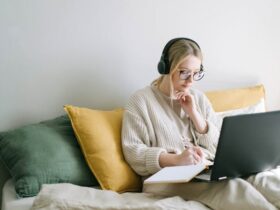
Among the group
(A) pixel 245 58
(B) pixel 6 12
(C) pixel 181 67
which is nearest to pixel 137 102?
(C) pixel 181 67

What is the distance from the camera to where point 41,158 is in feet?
4.42

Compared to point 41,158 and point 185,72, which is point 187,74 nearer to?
point 185,72

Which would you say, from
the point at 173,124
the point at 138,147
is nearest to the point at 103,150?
the point at 138,147

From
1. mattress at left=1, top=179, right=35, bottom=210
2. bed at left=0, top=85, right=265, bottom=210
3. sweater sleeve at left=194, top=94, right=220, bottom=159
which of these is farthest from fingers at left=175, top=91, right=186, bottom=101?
mattress at left=1, top=179, right=35, bottom=210

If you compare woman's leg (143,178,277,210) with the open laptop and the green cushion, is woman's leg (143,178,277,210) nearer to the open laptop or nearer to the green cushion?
the open laptop

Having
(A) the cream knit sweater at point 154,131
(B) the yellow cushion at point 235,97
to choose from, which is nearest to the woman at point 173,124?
(A) the cream knit sweater at point 154,131

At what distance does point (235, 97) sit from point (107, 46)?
0.70 meters

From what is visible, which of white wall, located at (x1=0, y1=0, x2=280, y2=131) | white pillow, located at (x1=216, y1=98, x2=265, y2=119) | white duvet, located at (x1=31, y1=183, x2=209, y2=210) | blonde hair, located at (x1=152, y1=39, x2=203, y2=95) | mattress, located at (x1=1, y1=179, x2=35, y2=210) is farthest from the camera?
white pillow, located at (x1=216, y1=98, x2=265, y2=119)

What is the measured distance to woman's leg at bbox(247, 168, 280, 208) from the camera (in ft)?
3.67

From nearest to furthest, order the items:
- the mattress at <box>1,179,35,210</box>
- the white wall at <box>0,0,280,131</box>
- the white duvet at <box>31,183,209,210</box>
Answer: the white duvet at <box>31,183,209,210</box>, the mattress at <box>1,179,35,210</box>, the white wall at <box>0,0,280,131</box>

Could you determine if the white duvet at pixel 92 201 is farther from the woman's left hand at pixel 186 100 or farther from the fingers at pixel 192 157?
the woman's left hand at pixel 186 100

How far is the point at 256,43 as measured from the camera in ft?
7.23

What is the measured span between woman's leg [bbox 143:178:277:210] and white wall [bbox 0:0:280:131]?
2.12 ft

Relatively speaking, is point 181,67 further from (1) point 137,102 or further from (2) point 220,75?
(2) point 220,75
